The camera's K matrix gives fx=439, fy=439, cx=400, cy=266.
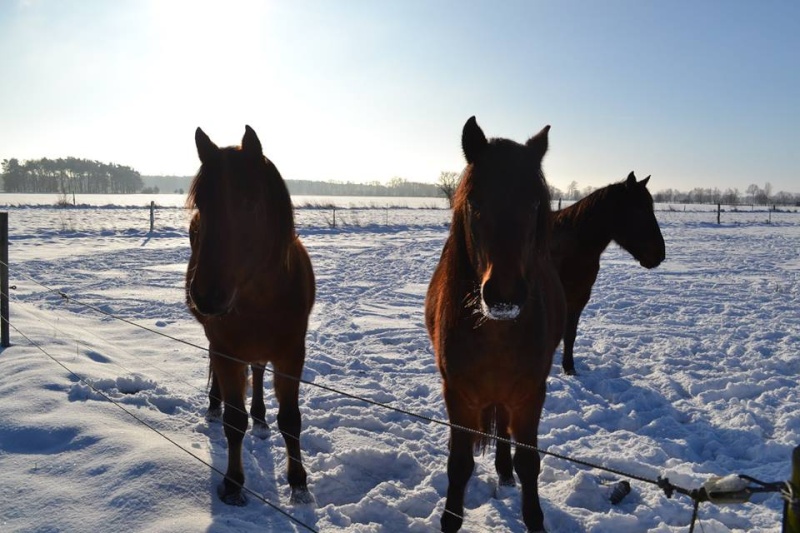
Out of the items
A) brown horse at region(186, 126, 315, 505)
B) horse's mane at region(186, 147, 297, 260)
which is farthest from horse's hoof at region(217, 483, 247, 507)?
horse's mane at region(186, 147, 297, 260)

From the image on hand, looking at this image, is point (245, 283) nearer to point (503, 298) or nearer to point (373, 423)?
point (503, 298)

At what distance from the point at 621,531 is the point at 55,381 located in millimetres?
4574

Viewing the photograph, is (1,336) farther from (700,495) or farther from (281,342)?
(700,495)

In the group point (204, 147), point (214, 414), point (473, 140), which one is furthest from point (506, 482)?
point (204, 147)

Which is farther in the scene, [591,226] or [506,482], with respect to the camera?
[591,226]

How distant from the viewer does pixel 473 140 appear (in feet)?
7.09

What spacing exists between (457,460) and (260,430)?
6.36 feet

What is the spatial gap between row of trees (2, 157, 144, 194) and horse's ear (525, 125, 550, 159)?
96.9 metres

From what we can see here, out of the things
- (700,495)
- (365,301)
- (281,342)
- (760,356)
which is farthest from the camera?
(365,301)

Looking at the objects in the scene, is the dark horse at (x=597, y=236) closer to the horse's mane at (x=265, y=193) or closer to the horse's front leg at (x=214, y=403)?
the horse's mane at (x=265, y=193)

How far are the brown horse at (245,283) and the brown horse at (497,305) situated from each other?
1055 mm

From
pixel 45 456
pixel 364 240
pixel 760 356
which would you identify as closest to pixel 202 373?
pixel 45 456

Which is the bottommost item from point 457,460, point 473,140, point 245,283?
point 457,460

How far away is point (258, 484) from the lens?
9.97 feet
